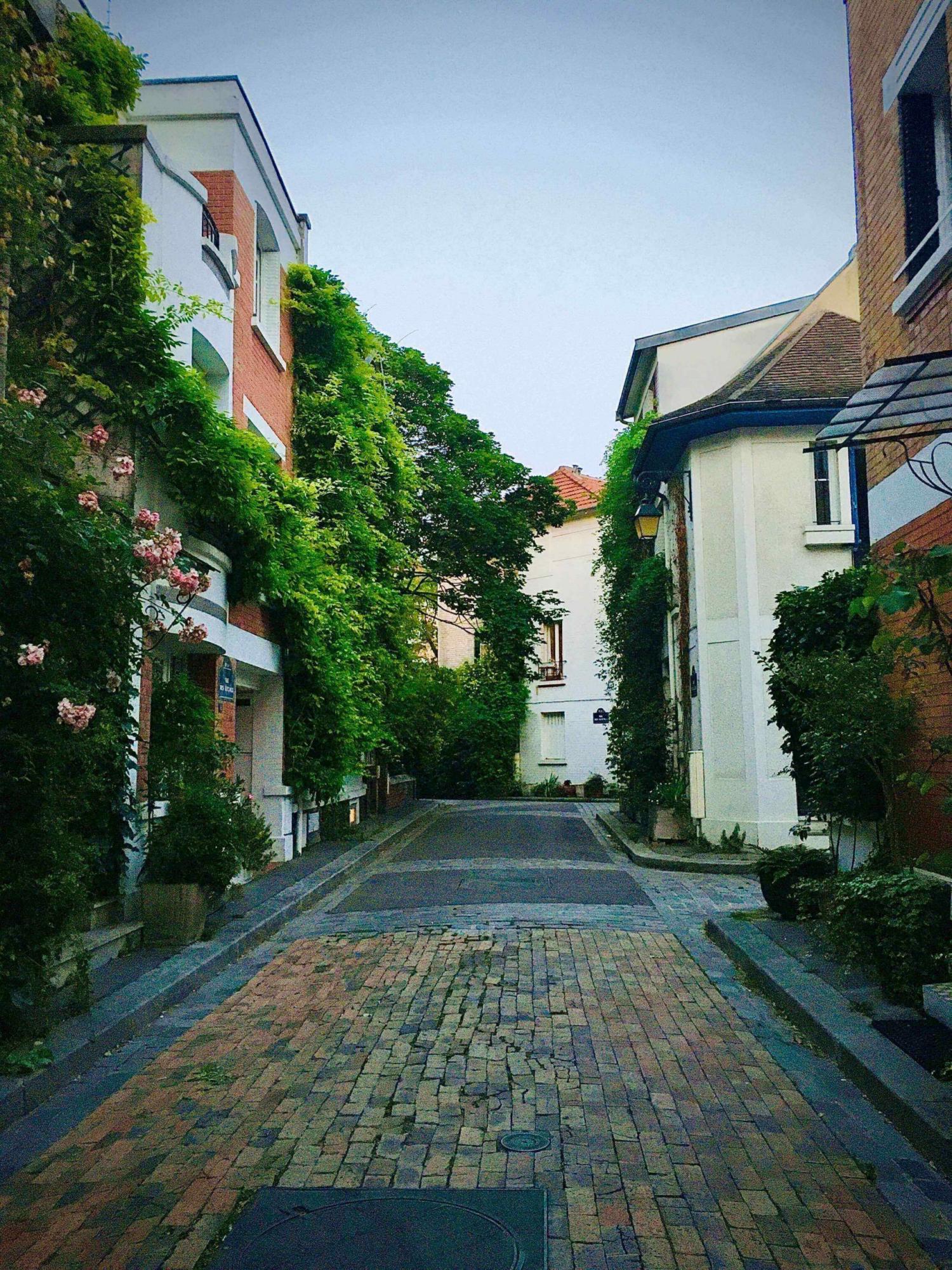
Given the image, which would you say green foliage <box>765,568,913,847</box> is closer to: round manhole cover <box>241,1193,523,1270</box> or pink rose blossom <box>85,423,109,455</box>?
round manhole cover <box>241,1193,523,1270</box>

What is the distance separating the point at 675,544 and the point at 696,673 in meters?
2.92

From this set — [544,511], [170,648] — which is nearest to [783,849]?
[170,648]

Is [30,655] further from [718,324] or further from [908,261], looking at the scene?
[718,324]

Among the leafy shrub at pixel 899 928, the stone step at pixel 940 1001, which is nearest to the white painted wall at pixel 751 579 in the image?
the leafy shrub at pixel 899 928

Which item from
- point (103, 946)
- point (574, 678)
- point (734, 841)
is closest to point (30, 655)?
point (103, 946)

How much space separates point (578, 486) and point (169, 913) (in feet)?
111

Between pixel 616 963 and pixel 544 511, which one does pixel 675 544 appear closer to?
pixel 544 511

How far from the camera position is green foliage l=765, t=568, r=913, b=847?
8.35 m

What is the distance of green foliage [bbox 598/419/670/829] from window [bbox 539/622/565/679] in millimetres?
14867

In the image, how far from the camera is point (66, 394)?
9922 mm

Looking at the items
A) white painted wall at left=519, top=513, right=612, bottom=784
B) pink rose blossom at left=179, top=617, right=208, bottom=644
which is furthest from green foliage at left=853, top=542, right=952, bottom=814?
white painted wall at left=519, top=513, right=612, bottom=784

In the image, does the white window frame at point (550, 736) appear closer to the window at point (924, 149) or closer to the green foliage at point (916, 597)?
the window at point (924, 149)

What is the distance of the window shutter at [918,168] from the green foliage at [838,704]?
105 inches

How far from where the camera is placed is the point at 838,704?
28.0ft
